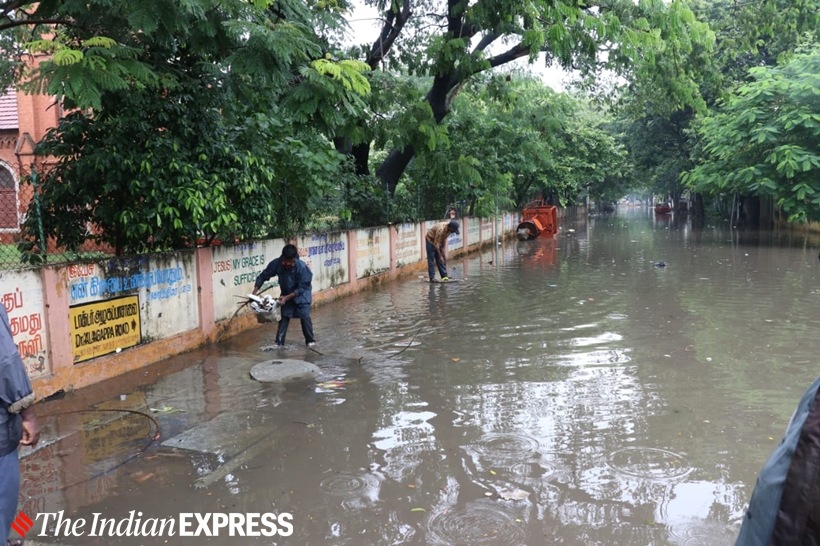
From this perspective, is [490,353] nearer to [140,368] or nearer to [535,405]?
[535,405]

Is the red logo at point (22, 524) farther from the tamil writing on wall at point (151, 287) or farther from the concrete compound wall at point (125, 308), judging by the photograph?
the tamil writing on wall at point (151, 287)

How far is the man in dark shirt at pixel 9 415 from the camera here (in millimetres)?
2867

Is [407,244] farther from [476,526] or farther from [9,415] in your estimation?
[9,415]

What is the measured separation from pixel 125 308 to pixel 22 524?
4.39m

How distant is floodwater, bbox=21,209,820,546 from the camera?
4.14 m

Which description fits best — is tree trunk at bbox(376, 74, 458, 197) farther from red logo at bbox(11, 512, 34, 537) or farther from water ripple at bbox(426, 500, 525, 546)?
red logo at bbox(11, 512, 34, 537)

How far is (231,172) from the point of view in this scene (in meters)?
9.29

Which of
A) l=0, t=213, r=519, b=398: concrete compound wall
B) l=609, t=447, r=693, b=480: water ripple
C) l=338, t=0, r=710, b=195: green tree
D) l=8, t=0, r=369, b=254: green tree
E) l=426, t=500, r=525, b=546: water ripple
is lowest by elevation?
l=609, t=447, r=693, b=480: water ripple

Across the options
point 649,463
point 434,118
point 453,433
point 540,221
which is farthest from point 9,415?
point 540,221

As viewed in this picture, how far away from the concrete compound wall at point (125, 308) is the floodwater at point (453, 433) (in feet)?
0.98

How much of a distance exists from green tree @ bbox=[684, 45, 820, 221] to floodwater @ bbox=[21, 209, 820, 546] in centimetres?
1372

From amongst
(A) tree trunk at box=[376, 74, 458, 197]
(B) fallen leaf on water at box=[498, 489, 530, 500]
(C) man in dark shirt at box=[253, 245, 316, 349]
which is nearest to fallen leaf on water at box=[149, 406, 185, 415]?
(C) man in dark shirt at box=[253, 245, 316, 349]

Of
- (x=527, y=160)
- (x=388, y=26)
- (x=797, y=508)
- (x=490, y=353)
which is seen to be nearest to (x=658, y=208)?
(x=527, y=160)

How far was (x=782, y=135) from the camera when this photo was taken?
913 inches
